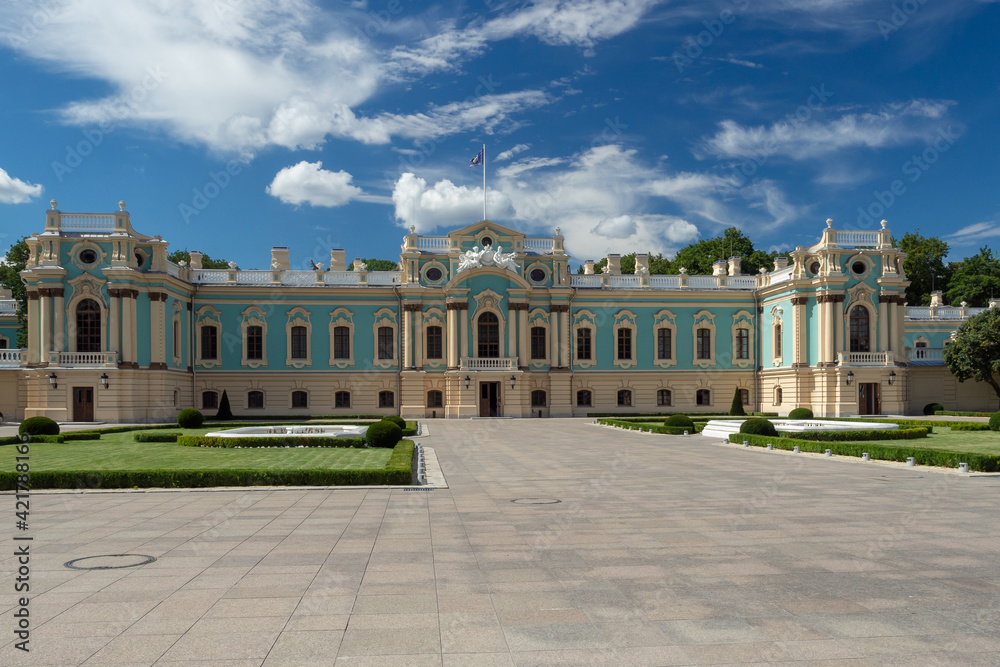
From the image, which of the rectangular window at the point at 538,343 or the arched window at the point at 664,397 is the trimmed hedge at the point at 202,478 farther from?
the arched window at the point at 664,397

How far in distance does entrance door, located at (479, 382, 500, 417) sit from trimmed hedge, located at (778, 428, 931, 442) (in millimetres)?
23128

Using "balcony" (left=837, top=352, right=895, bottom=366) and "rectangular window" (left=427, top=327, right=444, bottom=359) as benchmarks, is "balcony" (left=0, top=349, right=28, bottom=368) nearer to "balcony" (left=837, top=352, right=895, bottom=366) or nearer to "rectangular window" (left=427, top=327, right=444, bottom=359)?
"rectangular window" (left=427, top=327, right=444, bottom=359)

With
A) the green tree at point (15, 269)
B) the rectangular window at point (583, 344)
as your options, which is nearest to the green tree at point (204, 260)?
the green tree at point (15, 269)

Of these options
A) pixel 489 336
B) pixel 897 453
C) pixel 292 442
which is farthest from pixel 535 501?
pixel 489 336

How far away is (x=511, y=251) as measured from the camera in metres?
51.6

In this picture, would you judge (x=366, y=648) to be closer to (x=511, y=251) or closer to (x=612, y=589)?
(x=612, y=589)

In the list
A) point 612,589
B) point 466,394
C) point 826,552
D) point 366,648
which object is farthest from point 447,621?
point 466,394

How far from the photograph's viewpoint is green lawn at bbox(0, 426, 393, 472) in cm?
1847

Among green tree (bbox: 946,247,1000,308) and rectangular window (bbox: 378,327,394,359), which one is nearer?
rectangular window (bbox: 378,327,394,359)

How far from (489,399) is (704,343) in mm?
15593

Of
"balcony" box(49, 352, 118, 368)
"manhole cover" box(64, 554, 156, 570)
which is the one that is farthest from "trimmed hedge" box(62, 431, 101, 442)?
"manhole cover" box(64, 554, 156, 570)

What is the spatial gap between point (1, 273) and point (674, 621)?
77738 millimetres

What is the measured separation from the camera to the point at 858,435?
2698cm

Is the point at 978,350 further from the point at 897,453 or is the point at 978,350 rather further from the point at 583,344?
the point at 897,453
